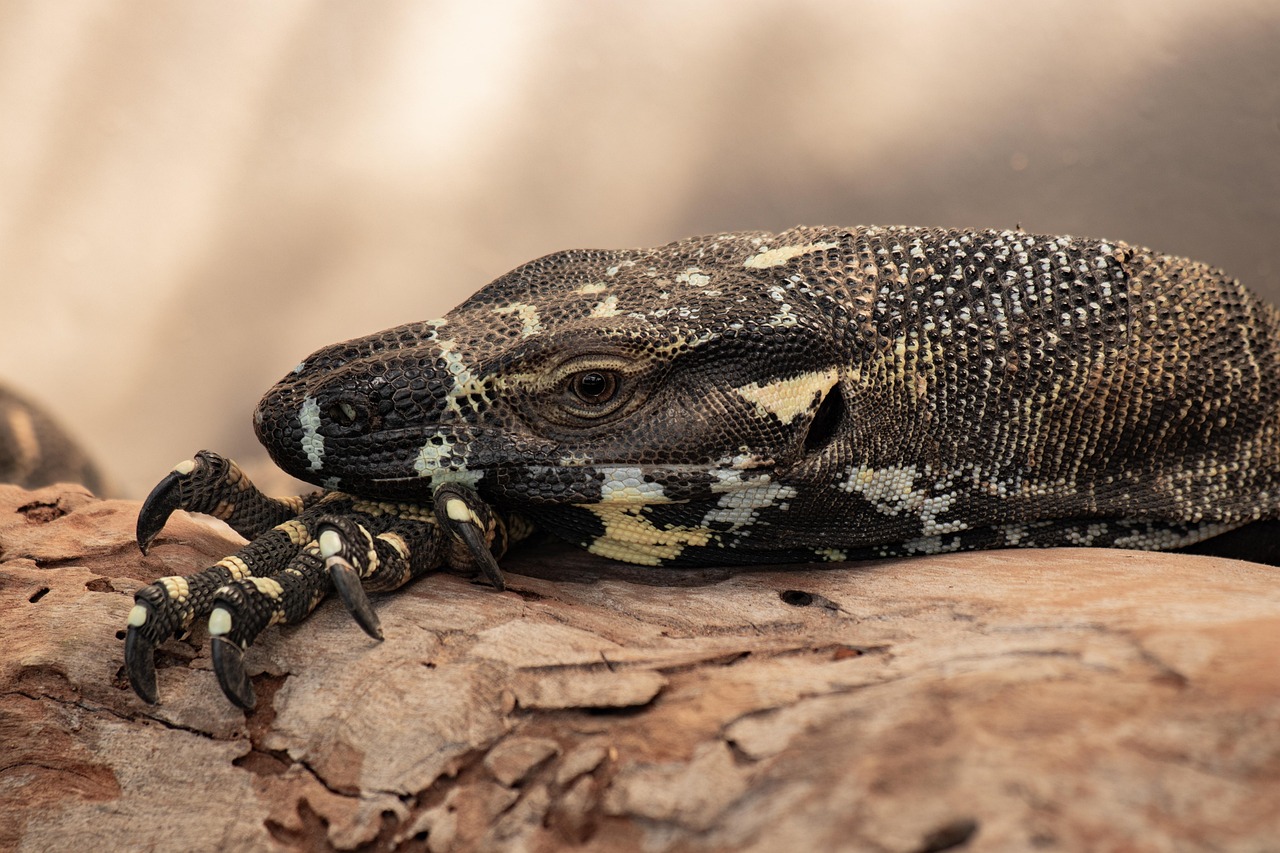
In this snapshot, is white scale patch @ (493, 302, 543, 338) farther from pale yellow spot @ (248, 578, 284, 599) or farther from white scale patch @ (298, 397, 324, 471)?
pale yellow spot @ (248, 578, 284, 599)

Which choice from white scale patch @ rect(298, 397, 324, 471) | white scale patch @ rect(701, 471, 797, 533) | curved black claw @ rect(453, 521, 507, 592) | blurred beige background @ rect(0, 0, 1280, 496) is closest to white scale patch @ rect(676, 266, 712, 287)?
white scale patch @ rect(701, 471, 797, 533)

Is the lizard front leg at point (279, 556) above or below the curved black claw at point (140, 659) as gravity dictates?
above

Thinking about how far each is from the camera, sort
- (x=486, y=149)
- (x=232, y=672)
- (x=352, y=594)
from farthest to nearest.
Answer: (x=486, y=149)
(x=352, y=594)
(x=232, y=672)

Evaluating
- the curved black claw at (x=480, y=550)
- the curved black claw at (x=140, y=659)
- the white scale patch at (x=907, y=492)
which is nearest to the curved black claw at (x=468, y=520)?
the curved black claw at (x=480, y=550)

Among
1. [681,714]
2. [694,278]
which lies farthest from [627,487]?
[681,714]

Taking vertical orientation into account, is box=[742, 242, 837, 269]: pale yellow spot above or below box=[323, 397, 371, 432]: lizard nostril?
above

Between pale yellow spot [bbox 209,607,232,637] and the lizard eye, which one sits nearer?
pale yellow spot [bbox 209,607,232,637]

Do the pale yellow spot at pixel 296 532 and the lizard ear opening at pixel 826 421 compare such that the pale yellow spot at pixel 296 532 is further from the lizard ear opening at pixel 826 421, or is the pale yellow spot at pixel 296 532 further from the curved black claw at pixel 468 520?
the lizard ear opening at pixel 826 421

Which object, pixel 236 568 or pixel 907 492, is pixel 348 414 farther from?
pixel 907 492
